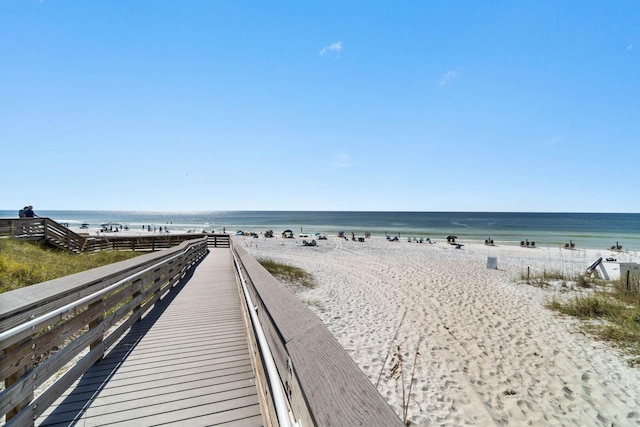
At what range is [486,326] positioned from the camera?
880 cm

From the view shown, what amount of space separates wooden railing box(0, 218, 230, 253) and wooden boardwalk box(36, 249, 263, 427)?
41.0ft

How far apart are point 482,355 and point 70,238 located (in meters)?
19.5

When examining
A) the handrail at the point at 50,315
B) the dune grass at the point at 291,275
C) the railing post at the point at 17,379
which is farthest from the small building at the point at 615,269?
the railing post at the point at 17,379

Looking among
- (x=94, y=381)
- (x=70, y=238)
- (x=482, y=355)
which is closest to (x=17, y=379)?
(x=94, y=381)

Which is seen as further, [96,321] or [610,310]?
[610,310]

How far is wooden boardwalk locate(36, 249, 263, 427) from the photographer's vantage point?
2678mm

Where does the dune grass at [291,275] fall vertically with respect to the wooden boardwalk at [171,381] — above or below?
below

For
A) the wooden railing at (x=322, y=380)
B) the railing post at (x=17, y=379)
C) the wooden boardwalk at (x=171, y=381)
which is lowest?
the wooden boardwalk at (x=171, y=381)

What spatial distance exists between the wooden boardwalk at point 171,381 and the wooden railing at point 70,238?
1249 cm

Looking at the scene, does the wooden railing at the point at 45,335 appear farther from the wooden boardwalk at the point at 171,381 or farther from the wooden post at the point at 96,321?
the wooden boardwalk at the point at 171,381

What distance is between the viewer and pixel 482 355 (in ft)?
23.3

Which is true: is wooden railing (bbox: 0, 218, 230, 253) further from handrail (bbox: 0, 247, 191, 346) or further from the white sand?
handrail (bbox: 0, 247, 191, 346)

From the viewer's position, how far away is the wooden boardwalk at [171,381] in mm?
2678

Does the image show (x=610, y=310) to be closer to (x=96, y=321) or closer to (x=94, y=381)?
(x=94, y=381)
